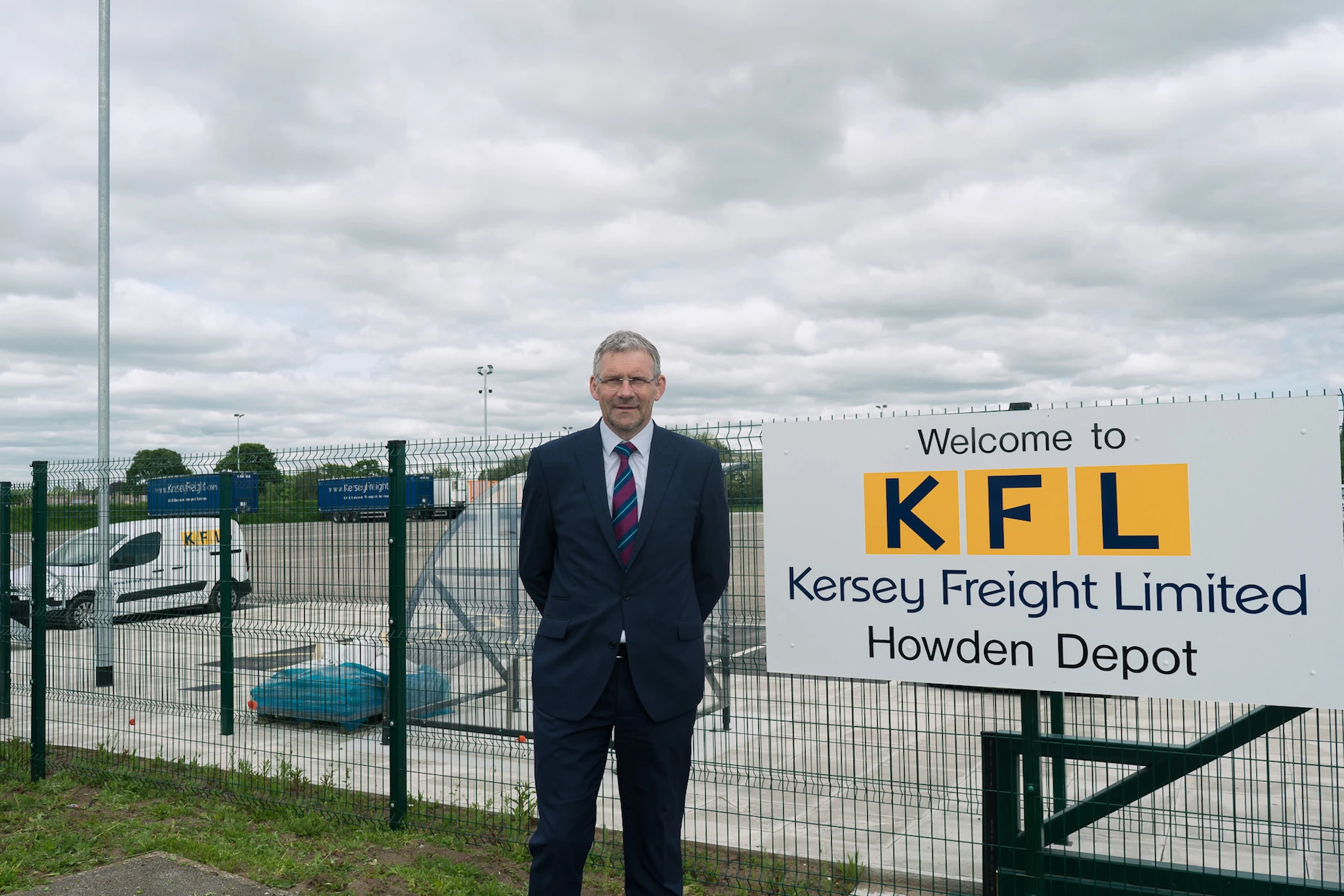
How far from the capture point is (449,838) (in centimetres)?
538

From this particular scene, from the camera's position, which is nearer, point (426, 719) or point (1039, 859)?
point (1039, 859)

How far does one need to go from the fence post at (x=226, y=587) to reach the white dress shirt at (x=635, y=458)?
14.1ft

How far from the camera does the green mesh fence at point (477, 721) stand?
4.33 meters

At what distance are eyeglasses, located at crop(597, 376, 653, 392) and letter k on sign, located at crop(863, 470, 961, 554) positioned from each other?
52.1 inches

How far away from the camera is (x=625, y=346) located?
3.43 m

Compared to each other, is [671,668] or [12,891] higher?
[671,668]

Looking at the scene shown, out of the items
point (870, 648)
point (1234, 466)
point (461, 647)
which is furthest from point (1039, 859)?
point (461, 647)

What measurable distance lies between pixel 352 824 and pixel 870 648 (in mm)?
3267

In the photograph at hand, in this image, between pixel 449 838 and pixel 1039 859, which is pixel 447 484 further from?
pixel 1039 859

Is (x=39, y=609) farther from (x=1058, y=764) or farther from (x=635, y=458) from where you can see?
(x=1058, y=764)

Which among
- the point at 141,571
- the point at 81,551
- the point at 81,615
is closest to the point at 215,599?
the point at 141,571

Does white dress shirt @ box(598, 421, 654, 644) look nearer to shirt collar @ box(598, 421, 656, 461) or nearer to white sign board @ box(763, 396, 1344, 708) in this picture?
shirt collar @ box(598, 421, 656, 461)

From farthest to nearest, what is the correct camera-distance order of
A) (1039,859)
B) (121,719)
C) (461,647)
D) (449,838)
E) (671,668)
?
(121,719) < (461,647) < (449,838) < (1039,859) < (671,668)

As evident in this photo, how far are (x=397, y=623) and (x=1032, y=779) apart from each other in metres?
3.32
